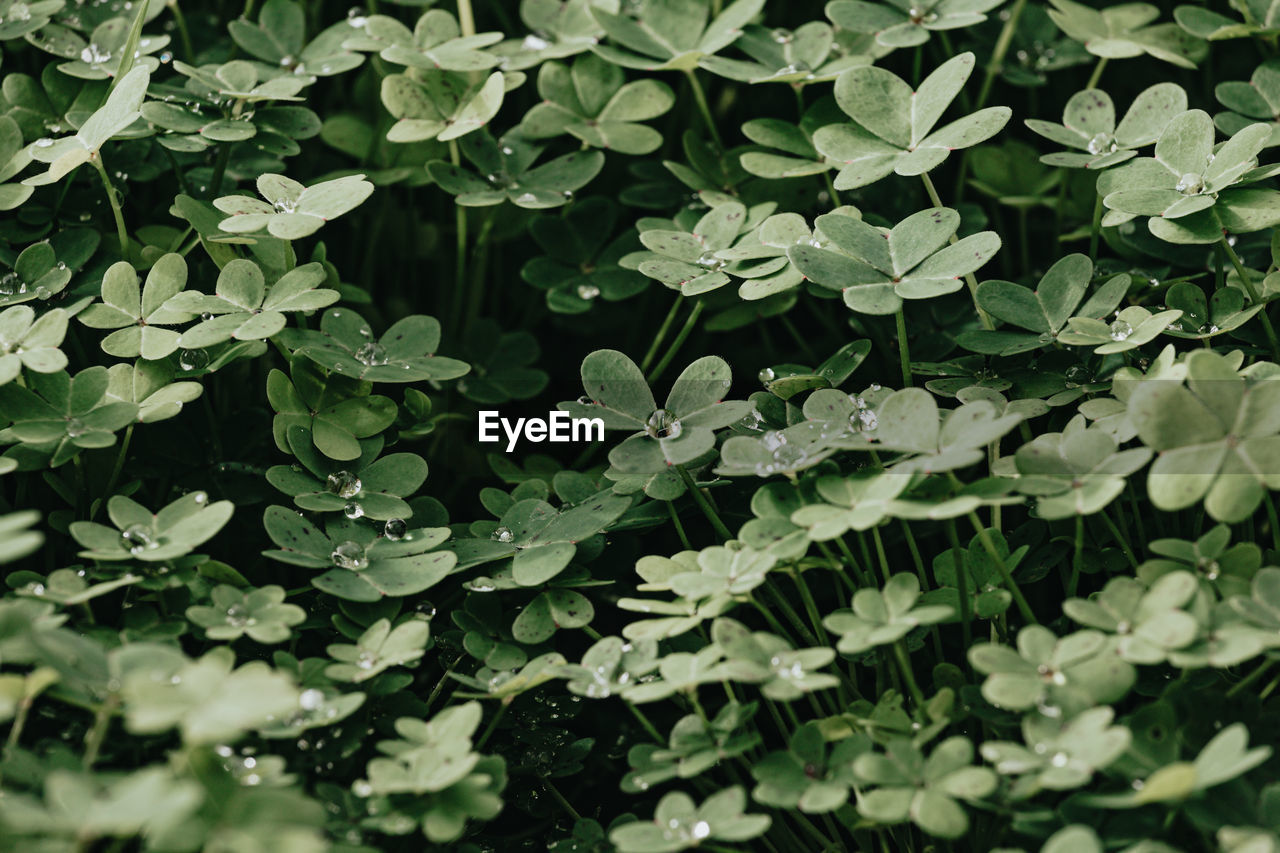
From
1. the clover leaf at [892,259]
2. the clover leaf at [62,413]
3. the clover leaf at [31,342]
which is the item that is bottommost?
the clover leaf at [62,413]

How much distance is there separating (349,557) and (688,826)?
50cm

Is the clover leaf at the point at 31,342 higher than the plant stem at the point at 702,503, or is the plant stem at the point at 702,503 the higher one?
the clover leaf at the point at 31,342

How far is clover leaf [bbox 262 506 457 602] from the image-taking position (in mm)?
1153

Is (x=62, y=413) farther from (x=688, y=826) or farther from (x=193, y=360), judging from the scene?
(x=688, y=826)

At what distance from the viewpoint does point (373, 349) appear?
4.58ft

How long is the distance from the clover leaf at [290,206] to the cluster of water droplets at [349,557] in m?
0.37

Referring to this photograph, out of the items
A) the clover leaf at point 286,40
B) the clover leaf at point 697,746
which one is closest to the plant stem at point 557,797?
the clover leaf at point 697,746

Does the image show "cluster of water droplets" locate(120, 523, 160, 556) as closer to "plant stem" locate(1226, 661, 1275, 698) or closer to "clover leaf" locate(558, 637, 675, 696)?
"clover leaf" locate(558, 637, 675, 696)

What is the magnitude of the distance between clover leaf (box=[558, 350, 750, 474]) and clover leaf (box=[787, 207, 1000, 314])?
0.56 feet

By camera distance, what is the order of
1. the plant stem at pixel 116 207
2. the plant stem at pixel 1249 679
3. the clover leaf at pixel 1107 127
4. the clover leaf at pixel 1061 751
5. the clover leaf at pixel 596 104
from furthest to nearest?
the clover leaf at pixel 596 104 → the clover leaf at pixel 1107 127 → the plant stem at pixel 116 207 → the plant stem at pixel 1249 679 → the clover leaf at pixel 1061 751

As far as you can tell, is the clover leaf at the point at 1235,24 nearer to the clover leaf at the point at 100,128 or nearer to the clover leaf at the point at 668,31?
the clover leaf at the point at 668,31

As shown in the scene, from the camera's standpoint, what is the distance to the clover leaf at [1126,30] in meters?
1.66

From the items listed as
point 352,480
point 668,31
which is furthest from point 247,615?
point 668,31

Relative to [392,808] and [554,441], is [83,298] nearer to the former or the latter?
[554,441]
